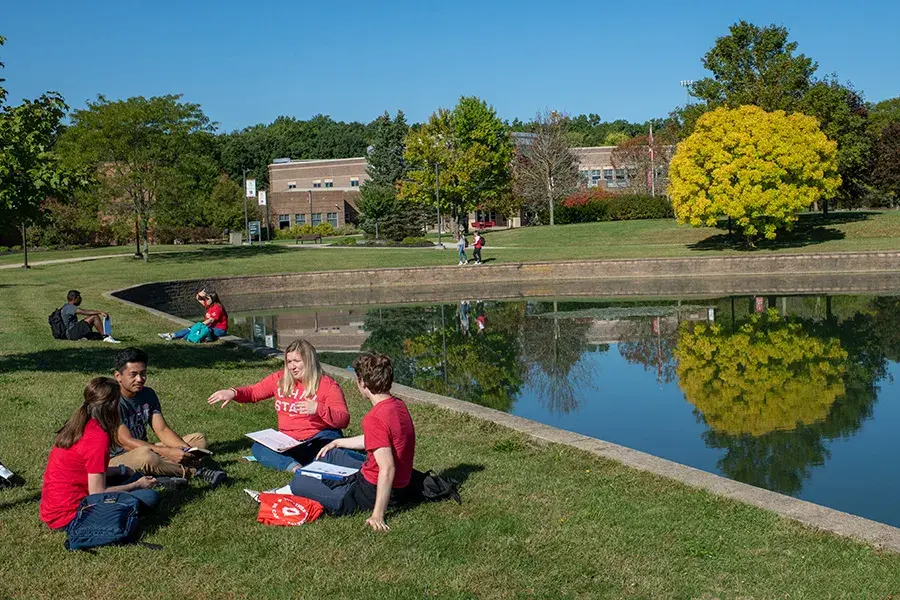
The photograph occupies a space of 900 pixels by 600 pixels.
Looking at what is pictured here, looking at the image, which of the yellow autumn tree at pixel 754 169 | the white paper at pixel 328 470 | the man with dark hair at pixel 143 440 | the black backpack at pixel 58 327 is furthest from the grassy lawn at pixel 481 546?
the yellow autumn tree at pixel 754 169

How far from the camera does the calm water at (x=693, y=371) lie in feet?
31.2

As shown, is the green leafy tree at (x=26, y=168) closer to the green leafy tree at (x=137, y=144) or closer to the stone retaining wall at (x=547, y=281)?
the stone retaining wall at (x=547, y=281)

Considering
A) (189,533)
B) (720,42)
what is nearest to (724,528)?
(189,533)

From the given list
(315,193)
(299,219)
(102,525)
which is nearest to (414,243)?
(299,219)

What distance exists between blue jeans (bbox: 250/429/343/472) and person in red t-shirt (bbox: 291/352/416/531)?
109 cm

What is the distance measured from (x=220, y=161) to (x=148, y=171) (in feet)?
225

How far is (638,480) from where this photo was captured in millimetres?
7184

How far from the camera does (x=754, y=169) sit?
1587 inches

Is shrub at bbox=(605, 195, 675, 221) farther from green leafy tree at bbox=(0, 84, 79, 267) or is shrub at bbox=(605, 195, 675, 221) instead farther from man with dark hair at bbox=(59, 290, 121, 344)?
green leafy tree at bbox=(0, 84, 79, 267)

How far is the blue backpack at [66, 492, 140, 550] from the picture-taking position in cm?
589

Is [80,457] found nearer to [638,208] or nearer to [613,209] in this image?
[638,208]

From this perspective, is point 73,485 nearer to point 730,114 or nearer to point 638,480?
point 638,480

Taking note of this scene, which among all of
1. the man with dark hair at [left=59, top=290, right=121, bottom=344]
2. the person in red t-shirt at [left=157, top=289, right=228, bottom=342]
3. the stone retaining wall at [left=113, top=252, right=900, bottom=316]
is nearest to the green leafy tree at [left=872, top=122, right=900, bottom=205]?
the stone retaining wall at [left=113, top=252, right=900, bottom=316]

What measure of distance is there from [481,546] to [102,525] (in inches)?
94.6
